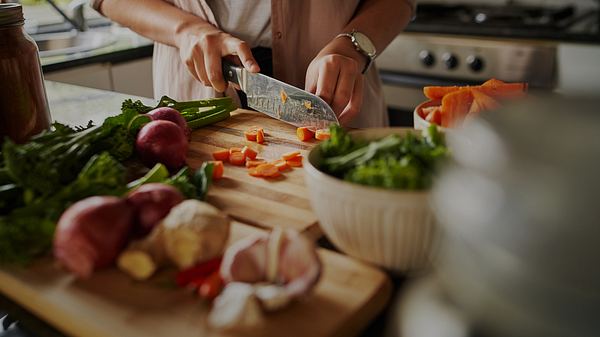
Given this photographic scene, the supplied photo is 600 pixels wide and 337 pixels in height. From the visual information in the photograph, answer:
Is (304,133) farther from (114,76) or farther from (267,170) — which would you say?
(114,76)

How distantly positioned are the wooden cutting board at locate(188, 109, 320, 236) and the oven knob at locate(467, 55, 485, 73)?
4.25ft

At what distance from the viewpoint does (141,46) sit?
2.52 m

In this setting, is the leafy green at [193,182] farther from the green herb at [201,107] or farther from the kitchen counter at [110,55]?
the kitchen counter at [110,55]

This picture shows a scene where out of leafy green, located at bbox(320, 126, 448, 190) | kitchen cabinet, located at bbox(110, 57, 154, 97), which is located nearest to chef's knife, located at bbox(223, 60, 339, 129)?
leafy green, located at bbox(320, 126, 448, 190)

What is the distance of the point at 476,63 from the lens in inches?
95.8

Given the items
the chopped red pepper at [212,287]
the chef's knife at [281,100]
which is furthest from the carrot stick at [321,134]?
the chopped red pepper at [212,287]

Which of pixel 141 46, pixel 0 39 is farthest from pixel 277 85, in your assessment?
pixel 141 46

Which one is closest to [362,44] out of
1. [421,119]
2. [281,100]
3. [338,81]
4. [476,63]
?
[338,81]

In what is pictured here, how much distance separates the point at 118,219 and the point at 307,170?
0.82ft

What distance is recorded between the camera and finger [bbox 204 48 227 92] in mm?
1415

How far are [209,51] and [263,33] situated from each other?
0.25m

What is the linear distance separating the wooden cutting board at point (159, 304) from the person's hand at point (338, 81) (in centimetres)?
62

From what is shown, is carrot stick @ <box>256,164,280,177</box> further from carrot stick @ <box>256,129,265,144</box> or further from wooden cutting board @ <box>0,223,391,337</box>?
wooden cutting board @ <box>0,223,391,337</box>

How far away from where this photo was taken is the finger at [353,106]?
1.35m
